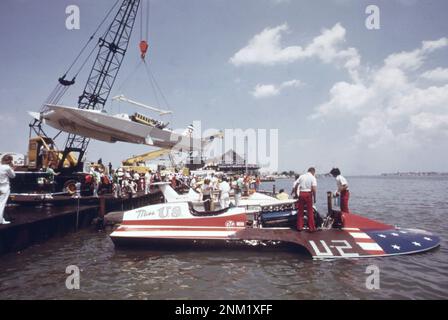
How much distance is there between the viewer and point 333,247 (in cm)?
796

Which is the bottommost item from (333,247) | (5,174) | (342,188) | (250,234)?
(333,247)

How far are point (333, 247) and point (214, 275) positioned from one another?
11.1 feet

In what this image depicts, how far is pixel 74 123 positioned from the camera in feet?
68.0

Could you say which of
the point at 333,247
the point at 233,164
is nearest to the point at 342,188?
the point at 333,247

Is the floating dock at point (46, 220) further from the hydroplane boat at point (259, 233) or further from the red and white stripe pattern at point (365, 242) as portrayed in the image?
the red and white stripe pattern at point (365, 242)

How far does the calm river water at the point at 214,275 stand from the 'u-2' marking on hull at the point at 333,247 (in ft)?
0.67

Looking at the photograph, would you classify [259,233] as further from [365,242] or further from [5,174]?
[5,174]

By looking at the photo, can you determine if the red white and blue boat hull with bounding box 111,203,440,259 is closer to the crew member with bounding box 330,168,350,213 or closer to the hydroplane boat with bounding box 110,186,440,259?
the hydroplane boat with bounding box 110,186,440,259

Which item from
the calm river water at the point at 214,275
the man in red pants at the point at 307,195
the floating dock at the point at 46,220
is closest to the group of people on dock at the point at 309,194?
the man in red pants at the point at 307,195

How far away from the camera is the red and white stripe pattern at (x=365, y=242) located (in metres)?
8.04
